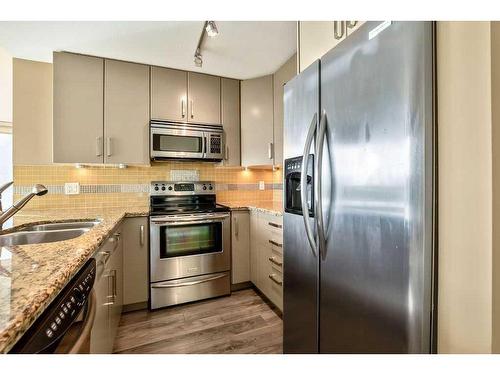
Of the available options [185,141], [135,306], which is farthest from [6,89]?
[135,306]

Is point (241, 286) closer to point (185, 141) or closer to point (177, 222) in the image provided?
point (177, 222)

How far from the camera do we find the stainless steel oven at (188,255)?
2.18 metres

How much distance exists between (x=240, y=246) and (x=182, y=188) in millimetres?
899

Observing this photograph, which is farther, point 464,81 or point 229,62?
point 229,62

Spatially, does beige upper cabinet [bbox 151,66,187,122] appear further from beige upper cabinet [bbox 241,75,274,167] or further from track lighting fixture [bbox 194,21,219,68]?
beige upper cabinet [bbox 241,75,274,167]

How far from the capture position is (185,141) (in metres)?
2.44

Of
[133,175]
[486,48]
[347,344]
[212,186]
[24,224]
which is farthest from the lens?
[212,186]

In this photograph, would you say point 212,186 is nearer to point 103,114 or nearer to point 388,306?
point 103,114

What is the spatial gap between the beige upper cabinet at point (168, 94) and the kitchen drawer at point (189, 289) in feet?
5.10

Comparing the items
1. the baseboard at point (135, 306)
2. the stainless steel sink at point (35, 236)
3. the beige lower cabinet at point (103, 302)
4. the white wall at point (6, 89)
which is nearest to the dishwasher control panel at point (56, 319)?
the beige lower cabinet at point (103, 302)

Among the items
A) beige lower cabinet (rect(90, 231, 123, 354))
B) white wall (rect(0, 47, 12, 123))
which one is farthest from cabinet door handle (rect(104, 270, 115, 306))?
white wall (rect(0, 47, 12, 123))

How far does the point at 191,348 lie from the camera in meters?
1.68
